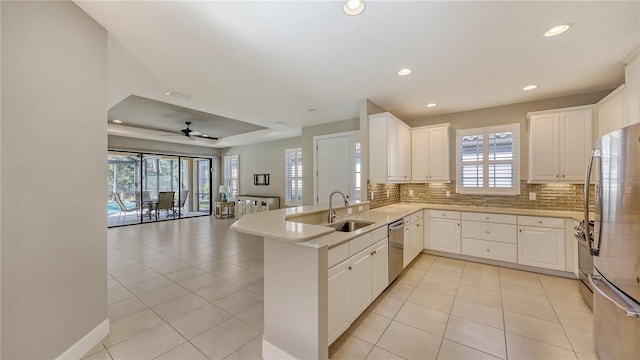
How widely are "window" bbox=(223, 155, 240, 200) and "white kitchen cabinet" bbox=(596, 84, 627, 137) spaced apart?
8966mm

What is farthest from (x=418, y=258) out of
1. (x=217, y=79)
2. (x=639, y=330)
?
(x=217, y=79)

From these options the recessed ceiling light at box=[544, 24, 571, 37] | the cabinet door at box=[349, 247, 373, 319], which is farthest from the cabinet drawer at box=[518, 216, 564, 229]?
the cabinet door at box=[349, 247, 373, 319]

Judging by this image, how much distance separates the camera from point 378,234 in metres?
2.56

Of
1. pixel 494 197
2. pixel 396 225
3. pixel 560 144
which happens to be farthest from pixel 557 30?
pixel 494 197

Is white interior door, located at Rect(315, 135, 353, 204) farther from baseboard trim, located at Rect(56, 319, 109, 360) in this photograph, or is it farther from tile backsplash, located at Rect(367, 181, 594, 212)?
baseboard trim, located at Rect(56, 319, 109, 360)

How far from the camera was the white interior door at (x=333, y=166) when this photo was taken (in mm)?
5074

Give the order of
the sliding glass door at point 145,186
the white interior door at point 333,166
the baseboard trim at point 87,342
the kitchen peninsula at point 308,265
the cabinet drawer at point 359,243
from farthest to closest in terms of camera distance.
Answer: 1. the sliding glass door at point 145,186
2. the white interior door at point 333,166
3. the cabinet drawer at point 359,243
4. the baseboard trim at point 87,342
5. the kitchen peninsula at point 308,265

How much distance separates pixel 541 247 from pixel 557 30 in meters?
2.81

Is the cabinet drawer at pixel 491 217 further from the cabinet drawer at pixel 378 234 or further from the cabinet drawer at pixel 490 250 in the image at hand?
the cabinet drawer at pixel 378 234

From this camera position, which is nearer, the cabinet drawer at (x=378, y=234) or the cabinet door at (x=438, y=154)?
the cabinet drawer at (x=378, y=234)

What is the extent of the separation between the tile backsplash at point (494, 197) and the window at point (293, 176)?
10.4ft

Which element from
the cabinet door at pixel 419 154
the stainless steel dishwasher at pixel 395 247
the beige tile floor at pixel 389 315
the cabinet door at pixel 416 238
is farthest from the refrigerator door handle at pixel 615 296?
the cabinet door at pixel 419 154

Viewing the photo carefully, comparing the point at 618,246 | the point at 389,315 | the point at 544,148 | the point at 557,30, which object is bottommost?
the point at 389,315

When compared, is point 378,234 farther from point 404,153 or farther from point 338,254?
point 404,153
